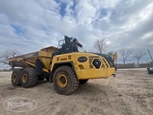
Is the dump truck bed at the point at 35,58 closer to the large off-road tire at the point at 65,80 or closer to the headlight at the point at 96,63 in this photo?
the large off-road tire at the point at 65,80

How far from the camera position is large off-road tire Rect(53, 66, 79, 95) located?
494cm

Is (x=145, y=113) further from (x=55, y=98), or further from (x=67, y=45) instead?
(x=67, y=45)

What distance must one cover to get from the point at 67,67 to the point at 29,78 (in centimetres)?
294

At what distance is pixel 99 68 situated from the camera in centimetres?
458

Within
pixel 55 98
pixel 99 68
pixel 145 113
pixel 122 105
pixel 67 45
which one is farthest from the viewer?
pixel 67 45

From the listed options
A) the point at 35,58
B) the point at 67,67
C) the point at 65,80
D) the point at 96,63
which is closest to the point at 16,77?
the point at 35,58

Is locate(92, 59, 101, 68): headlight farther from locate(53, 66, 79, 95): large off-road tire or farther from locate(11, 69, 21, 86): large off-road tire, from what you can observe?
locate(11, 69, 21, 86): large off-road tire

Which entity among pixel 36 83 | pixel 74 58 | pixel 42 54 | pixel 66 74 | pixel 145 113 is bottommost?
pixel 145 113

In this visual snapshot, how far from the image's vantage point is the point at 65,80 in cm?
526

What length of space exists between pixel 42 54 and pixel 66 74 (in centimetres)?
250

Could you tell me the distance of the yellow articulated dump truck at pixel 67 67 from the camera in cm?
466

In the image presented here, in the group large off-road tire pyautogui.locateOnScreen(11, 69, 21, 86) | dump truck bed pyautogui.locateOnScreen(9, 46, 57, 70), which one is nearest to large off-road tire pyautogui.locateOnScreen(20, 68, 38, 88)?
Result: large off-road tire pyautogui.locateOnScreen(11, 69, 21, 86)

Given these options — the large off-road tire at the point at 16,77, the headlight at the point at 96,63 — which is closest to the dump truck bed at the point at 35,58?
the large off-road tire at the point at 16,77

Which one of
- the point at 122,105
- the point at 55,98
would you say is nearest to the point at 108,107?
the point at 122,105
